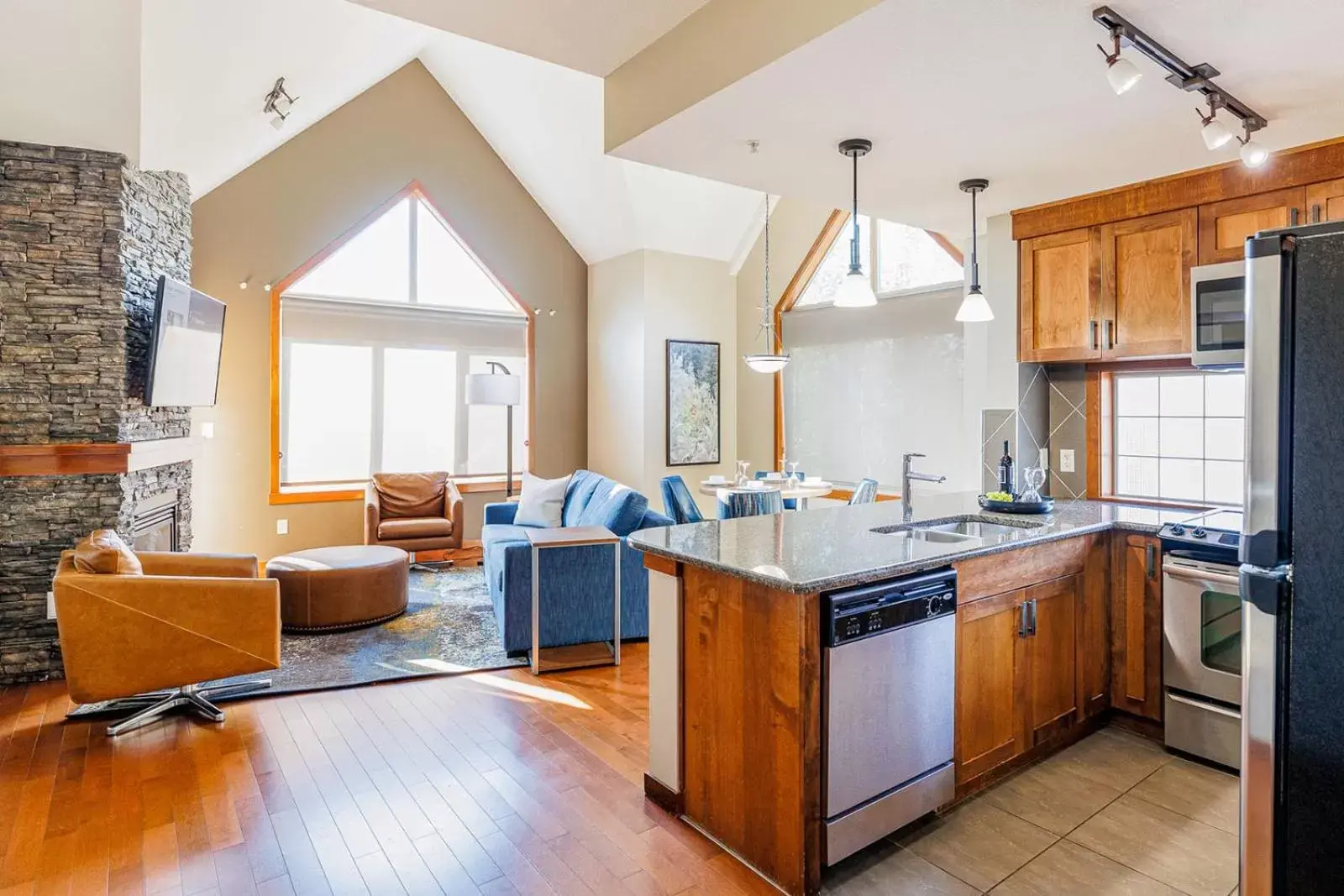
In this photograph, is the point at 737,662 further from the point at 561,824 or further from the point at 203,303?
the point at 203,303

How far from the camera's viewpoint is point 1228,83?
7.79 ft

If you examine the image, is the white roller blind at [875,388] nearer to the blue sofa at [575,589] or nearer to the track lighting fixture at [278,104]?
the blue sofa at [575,589]

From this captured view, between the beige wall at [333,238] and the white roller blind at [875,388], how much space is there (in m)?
2.45

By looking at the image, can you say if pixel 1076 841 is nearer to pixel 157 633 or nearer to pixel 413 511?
pixel 157 633

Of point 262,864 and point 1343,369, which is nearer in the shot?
point 1343,369

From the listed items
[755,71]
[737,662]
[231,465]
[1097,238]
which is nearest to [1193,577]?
[1097,238]

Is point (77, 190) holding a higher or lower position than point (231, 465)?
higher

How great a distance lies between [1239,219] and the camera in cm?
307

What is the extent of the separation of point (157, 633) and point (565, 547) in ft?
6.01

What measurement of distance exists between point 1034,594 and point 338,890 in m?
2.48

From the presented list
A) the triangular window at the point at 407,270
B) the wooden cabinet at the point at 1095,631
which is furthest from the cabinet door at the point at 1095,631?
the triangular window at the point at 407,270

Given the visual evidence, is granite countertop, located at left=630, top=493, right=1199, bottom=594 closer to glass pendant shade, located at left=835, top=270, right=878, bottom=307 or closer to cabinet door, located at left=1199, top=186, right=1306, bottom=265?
glass pendant shade, located at left=835, top=270, right=878, bottom=307

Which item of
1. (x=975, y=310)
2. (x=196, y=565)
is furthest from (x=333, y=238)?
(x=975, y=310)

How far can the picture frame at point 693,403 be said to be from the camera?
7008 mm
